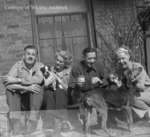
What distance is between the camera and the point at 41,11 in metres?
6.20

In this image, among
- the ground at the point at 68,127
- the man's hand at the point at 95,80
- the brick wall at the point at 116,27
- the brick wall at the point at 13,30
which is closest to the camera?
the ground at the point at 68,127

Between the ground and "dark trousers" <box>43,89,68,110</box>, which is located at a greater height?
"dark trousers" <box>43,89,68,110</box>

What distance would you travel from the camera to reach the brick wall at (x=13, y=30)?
5.96 metres

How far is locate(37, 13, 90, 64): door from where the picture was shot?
6.23m

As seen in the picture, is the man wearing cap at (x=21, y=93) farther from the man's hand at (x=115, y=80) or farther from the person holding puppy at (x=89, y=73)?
the man's hand at (x=115, y=80)

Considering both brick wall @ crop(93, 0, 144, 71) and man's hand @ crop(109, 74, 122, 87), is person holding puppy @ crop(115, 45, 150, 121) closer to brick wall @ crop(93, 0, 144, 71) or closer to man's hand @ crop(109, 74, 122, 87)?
man's hand @ crop(109, 74, 122, 87)

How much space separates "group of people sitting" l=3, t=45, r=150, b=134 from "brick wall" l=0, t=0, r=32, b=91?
7.73ft

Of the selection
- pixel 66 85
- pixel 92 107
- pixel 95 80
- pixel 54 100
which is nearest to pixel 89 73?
pixel 95 80

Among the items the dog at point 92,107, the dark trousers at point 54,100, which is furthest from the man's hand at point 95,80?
the dark trousers at point 54,100

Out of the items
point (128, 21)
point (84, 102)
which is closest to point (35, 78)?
point (84, 102)

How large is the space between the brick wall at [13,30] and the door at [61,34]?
1.00 feet

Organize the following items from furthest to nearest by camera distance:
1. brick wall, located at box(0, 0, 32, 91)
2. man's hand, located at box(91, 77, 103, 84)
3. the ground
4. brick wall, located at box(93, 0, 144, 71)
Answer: brick wall, located at box(93, 0, 144, 71) < brick wall, located at box(0, 0, 32, 91) < man's hand, located at box(91, 77, 103, 84) < the ground

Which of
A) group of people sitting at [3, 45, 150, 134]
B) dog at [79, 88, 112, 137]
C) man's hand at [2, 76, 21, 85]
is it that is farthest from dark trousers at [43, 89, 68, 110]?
man's hand at [2, 76, 21, 85]

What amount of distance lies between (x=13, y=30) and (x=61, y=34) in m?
0.98
